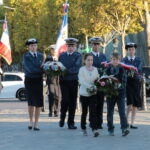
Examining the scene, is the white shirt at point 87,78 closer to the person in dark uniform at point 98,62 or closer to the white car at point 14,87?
the person in dark uniform at point 98,62

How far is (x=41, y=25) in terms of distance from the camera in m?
63.2

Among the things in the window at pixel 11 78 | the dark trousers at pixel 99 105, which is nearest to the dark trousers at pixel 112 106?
the dark trousers at pixel 99 105

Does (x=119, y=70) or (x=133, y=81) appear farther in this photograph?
(x=133, y=81)

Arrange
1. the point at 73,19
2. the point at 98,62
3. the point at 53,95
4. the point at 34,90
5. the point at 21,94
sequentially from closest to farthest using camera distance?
the point at 98,62
the point at 34,90
the point at 53,95
the point at 21,94
the point at 73,19

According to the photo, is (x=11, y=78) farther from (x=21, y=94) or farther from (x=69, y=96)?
(x=69, y=96)

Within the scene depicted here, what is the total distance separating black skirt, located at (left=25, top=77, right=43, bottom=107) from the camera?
14.1 meters

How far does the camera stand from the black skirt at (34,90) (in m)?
14.1

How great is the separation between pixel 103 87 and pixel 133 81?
1.70 m

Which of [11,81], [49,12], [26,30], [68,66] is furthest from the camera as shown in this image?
[26,30]

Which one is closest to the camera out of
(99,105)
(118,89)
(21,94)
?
(118,89)

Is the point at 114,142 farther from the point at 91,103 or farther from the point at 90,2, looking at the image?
the point at 90,2

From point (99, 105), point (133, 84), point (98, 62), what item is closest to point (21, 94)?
point (133, 84)

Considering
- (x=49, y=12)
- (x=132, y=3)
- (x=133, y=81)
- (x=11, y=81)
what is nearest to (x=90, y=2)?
(x=132, y=3)

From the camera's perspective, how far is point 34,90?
1413 centimetres
